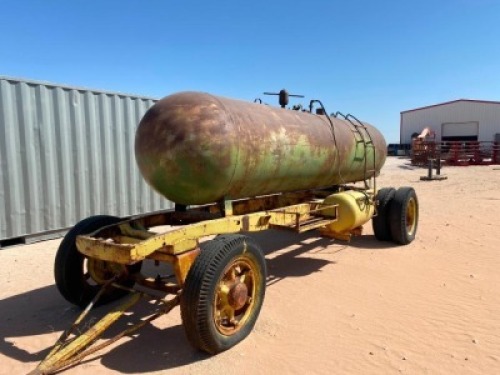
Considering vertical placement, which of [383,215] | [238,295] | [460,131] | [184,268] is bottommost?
[238,295]

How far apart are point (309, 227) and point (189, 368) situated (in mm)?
2229

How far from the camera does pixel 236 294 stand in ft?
11.6

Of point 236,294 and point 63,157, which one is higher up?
point 63,157

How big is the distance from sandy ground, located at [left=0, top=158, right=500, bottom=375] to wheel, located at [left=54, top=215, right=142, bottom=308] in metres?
0.28

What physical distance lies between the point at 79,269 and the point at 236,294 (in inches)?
68.8

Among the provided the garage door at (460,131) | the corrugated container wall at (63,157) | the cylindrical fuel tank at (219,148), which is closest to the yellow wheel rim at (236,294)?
the cylindrical fuel tank at (219,148)

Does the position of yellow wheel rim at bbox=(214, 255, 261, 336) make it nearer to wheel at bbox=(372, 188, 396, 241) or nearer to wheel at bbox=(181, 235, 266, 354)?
wheel at bbox=(181, 235, 266, 354)

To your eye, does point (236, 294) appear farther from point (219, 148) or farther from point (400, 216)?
point (400, 216)

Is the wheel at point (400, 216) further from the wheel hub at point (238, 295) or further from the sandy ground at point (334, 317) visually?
the wheel hub at point (238, 295)

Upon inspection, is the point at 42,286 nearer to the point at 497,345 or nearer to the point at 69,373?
the point at 69,373

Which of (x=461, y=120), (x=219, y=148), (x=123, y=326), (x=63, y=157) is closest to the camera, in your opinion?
(x=219, y=148)

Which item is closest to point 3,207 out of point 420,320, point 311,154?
point 311,154

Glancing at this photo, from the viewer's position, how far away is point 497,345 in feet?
11.7

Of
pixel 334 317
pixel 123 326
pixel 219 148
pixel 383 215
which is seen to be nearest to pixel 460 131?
pixel 383 215
